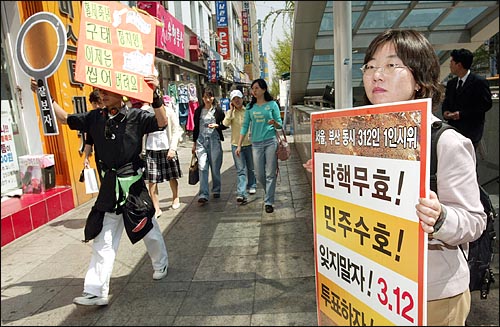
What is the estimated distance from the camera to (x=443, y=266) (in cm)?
119

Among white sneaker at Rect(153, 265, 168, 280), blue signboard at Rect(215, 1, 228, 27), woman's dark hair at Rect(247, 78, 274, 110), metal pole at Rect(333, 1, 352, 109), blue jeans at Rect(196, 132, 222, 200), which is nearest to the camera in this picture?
blue signboard at Rect(215, 1, 228, 27)

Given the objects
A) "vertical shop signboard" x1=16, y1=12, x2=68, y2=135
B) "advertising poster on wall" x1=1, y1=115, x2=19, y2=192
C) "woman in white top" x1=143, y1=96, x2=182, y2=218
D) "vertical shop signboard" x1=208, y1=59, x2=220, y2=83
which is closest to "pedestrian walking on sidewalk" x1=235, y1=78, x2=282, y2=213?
"woman in white top" x1=143, y1=96, x2=182, y2=218

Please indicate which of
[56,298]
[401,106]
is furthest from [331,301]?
[56,298]

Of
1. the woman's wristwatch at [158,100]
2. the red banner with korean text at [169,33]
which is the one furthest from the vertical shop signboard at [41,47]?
the woman's wristwatch at [158,100]

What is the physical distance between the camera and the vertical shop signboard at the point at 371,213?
0.99 metres

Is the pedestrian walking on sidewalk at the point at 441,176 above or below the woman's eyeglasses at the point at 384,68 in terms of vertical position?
below

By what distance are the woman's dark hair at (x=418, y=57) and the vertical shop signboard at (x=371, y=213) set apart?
226mm

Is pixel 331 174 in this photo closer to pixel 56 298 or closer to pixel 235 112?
pixel 56 298

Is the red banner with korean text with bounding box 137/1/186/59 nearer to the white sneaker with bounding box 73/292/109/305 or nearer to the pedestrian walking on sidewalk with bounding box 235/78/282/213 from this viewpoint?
the white sneaker with bounding box 73/292/109/305

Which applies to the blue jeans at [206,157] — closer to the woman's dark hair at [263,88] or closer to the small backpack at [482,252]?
the woman's dark hair at [263,88]

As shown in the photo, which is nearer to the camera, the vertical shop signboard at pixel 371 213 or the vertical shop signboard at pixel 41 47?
the vertical shop signboard at pixel 371 213

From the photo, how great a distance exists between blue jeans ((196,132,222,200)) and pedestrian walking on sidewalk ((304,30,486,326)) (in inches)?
104

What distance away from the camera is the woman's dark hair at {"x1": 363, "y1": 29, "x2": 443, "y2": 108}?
45.5 inches

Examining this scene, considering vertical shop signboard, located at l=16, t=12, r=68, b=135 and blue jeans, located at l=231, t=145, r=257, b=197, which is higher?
vertical shop signboard, located at l=16, t=12, r=68, b=135
